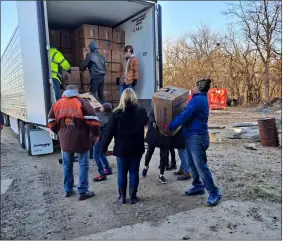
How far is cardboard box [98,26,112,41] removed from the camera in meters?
6.65

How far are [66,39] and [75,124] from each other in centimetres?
391

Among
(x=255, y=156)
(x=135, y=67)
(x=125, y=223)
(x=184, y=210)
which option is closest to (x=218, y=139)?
(x=255, y=156)

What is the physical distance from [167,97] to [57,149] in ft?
15.5

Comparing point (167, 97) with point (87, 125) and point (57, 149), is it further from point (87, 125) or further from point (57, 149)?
point (57, 149)

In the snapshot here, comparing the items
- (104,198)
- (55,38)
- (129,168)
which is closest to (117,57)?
(55,38)

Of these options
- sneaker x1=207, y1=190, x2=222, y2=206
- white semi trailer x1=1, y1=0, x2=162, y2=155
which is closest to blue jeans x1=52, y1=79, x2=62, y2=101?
white semi trailer x1=1, y1=0, x2=162, y2=155

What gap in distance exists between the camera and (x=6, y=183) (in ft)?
16.9

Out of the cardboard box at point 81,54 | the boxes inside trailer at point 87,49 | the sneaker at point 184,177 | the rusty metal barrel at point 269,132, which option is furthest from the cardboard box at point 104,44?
the rusty metal barrel at point 269,132

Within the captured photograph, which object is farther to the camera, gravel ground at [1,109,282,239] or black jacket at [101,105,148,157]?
black jacket at [101,105,148,157]

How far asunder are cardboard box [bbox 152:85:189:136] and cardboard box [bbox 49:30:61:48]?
13.0ft

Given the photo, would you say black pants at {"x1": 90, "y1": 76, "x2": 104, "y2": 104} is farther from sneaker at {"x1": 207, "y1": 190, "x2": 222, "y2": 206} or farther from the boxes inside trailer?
sneaker at {"x1": 207, "y1": 190, "x2": 222, "y2": 206}

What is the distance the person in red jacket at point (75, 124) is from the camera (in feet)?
12.3

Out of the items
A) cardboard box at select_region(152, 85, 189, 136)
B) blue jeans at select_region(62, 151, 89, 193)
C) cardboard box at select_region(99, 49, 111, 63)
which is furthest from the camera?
cardboard box at select_region(99, 49, 111, 63)

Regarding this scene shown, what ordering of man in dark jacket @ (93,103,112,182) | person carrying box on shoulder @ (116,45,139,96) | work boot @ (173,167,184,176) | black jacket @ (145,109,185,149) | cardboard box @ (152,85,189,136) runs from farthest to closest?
person carrying box on shoulder @ (116,45,139,96), work boot @ (173,167,184,176), man in dark jacket @ (93,103,112,182), black jacket @ (145,109,185,149), cardboard box @ (152,85,189,136)
